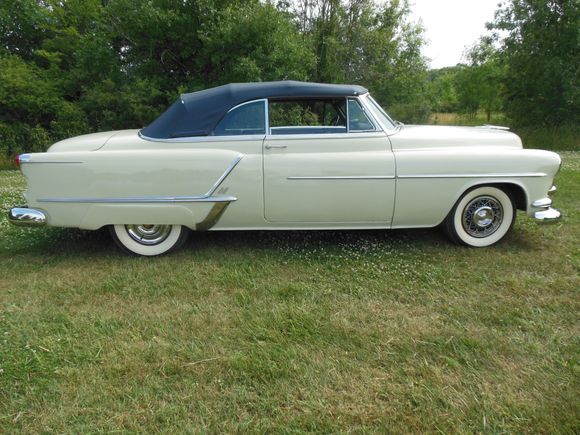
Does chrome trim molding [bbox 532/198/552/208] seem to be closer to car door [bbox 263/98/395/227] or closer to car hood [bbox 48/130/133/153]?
car door [bbox 263/98/395/227]

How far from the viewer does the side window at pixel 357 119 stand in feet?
11.6

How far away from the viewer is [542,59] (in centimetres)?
1650

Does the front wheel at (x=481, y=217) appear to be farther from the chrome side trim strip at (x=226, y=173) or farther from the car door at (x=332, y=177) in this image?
the chrome side trim strip at (x=226, y=173)

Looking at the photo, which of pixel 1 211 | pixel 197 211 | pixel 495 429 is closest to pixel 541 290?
pixel 495 429

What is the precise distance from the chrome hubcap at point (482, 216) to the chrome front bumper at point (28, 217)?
3.86 m

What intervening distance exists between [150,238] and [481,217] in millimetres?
3177

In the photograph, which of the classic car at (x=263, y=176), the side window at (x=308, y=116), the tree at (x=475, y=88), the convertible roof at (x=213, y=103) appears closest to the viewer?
A: the classic car at (x=263, y=176)

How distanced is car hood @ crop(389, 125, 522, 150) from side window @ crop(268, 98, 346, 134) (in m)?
0.56

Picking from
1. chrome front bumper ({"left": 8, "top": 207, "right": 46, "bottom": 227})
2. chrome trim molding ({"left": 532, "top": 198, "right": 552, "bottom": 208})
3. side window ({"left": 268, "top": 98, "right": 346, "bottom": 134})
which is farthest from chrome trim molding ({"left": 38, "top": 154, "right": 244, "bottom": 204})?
chrome trim molding ({"left": 532, "top": 198, "right": 552, "bottom": 208})

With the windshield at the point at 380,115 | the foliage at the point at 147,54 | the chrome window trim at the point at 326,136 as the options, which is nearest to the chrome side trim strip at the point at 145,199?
the chrome window trim at the point at 326,136

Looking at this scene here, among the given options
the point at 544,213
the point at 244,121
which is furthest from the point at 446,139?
the point at 244,121

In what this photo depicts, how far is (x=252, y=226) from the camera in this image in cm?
354

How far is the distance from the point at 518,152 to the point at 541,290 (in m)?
1.34

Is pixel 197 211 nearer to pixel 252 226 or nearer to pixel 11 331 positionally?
pixel 252 226
